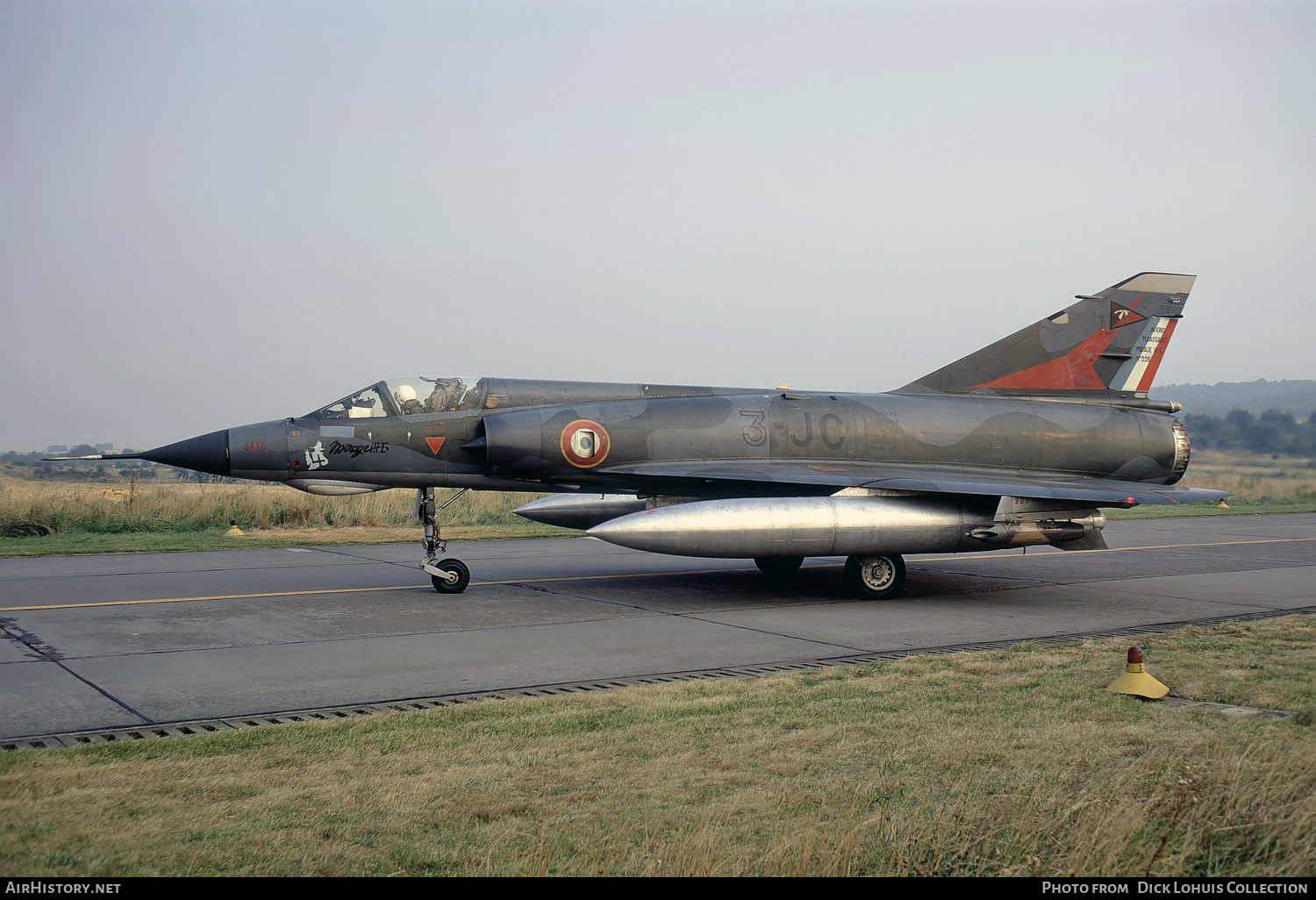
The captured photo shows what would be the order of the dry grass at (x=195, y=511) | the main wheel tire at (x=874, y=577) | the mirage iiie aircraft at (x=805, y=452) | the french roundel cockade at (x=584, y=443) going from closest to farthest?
1. the mirage iiie aircraft at (x=805, y=452)
2. the french roundel cockade at (x=584, y=443)
3. the main wheel tire at (x=874, y=577)
4. the dry grass at (x=195, y=511)

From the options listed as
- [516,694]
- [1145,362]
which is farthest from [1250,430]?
[516,694]

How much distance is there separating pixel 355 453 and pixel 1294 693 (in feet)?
33.1

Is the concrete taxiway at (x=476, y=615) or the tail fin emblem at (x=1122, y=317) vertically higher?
the tail fin emblem at (x=1122, y=317)

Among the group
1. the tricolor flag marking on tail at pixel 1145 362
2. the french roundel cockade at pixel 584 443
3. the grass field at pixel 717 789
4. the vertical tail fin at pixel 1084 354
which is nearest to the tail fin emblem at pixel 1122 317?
the vertical tail fin at pixel 1084 354

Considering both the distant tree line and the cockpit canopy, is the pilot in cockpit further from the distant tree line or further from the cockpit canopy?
the distant tree line

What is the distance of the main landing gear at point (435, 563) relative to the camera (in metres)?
13.0

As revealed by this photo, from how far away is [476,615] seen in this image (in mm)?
11367

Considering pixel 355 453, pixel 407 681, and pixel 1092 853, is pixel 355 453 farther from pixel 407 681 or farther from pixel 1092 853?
pixel 1092 853

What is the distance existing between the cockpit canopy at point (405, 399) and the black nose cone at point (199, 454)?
3.84 feet

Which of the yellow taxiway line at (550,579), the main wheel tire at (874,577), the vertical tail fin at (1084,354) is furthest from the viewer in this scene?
the vertical tail fin at (1084,354)

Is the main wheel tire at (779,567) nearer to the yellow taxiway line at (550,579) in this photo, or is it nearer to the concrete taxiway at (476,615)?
the concrete taxiway at (476,615)

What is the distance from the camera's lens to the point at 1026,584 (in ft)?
48.6

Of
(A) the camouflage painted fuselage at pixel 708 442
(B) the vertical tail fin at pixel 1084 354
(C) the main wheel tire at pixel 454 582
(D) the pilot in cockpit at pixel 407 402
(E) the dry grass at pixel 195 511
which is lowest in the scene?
(C) the main wheel tire at pixel 454 582

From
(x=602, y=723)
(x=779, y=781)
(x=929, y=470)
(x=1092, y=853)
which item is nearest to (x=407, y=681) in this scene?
(x=602, y=723)
